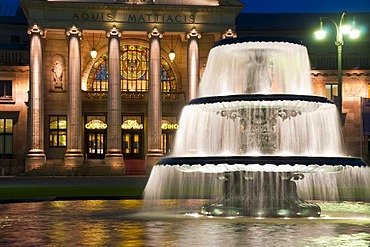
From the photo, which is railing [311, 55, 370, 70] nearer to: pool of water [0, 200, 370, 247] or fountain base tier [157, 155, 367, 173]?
pool of water [0, 200, 370, 247]

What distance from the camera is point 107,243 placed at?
14.5 m

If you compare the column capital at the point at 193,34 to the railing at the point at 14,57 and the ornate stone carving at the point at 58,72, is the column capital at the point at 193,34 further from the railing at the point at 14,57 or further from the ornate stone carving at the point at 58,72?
the railing at the point at 14,57

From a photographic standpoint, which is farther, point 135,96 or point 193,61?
point 135,96

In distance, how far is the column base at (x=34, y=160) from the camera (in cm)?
6300

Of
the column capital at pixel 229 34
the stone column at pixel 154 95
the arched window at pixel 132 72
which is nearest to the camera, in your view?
the stone column at pixel 154 95

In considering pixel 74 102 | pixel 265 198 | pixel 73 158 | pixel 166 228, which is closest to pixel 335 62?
pixel 74 102

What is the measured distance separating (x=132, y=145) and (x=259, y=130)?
50338 millimetres

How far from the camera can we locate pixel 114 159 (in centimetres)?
6375

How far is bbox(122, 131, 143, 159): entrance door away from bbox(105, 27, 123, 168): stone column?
6.08m

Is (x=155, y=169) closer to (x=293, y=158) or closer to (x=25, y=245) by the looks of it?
(x=293, y=158)

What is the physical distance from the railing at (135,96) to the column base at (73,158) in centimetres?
773

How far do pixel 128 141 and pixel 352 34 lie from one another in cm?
3833

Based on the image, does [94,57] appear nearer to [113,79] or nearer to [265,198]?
[113,79]

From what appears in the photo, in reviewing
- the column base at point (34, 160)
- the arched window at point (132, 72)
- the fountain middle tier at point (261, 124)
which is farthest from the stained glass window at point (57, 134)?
the fountain middle tier at point (261, 124)
